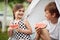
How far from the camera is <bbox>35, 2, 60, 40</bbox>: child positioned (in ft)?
11.0

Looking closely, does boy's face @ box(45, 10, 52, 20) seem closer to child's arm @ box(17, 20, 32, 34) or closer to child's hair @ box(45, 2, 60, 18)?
child's hair @ box(45, 2, 60, 18)

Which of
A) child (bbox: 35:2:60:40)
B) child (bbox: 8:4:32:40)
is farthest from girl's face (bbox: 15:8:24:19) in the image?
child (bbox: 35:2:60:40)

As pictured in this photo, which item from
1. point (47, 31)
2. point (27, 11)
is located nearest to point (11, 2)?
point (27, 11)

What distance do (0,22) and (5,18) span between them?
0.21 m

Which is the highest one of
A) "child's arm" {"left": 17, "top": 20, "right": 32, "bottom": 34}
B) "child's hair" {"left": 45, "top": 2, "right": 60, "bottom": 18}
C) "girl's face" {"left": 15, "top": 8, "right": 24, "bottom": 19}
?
"child's hair" {"left": 45, "top": 2, "right": 60, "bottom": 18}

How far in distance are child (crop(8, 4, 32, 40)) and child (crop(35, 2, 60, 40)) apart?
16cm

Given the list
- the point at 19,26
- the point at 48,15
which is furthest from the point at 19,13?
the point at 48,15

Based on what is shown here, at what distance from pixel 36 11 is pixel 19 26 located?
0.28 metres

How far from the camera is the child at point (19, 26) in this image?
137 inches

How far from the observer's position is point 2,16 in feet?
12.8

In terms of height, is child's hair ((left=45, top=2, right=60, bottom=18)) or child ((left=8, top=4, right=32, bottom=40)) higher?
child's hair ((left=45, top=2, right=60, bottom=18))

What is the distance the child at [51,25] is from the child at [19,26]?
163mm

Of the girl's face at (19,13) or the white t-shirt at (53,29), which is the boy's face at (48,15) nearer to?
the white t-shirt at (53,29)

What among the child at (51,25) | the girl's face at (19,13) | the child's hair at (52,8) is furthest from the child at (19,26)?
the child's hair at (52,8)
